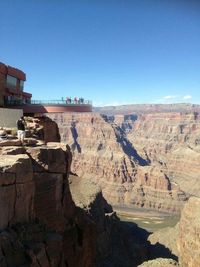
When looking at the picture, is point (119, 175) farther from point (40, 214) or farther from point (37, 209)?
point (37, 209)

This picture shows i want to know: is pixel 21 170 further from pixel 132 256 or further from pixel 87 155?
pixel 87 155

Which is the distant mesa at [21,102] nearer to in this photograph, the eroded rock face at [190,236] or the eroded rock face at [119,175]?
the eroded rock face at [190,236]

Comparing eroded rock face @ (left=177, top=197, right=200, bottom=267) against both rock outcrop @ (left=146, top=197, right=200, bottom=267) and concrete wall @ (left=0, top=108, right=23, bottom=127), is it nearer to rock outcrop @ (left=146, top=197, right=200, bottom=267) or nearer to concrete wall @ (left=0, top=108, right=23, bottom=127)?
rock outcrop @ (left=146, top=197, right=200, bottom=267)

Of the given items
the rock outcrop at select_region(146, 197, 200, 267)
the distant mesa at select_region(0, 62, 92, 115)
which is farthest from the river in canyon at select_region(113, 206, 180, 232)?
the distant mesa at select_region(0, 62, 92, 115)

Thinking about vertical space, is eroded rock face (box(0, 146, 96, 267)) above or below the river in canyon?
above

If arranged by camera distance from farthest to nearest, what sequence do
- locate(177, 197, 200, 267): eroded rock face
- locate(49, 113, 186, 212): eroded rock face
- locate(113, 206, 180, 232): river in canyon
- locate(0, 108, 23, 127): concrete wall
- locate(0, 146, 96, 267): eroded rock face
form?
locate(49, 113, 186, 212): eroded rock face < locate(113, 206, 180, 232): river in canyon < locate(177, 197, 200, 267): eroded rock face < locate(0, 108, 23, 127): concrete wall < locate(0, 146, 96, 267): eroded rock face

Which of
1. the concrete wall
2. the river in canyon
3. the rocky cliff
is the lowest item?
the river in canyon

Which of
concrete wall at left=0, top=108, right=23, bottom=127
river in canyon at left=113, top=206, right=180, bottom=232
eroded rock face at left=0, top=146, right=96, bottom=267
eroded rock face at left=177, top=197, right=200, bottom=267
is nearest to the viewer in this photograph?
eroded rock face at left=0, top=146, right=96, bottom=267

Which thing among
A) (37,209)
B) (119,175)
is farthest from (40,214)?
(119,175)

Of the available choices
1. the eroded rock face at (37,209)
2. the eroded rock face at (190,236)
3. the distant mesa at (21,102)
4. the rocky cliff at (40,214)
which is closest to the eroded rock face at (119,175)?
the eroded rock face at (190,236)
